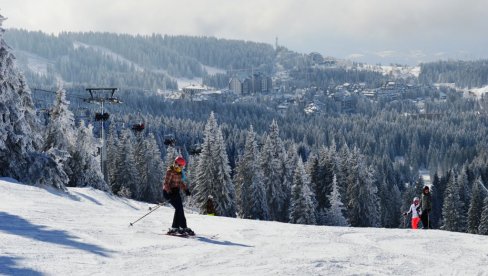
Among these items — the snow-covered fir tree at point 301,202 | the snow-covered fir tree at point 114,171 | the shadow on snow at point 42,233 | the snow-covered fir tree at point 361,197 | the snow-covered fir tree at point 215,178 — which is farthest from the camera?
the snow-covered fir tree at point 114,171

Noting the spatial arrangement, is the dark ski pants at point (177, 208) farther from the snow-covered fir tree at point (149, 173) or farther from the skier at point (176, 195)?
the snow-covered fir tree at point (149, 173)

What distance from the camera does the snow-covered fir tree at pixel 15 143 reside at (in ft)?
77.7

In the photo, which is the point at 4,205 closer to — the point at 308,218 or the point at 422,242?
the point at 422,242

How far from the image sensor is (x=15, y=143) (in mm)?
23969

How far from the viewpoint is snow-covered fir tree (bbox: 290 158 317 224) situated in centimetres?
4791

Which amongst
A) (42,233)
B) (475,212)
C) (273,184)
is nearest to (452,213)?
(475,212)

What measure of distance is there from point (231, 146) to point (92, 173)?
80.3 metres

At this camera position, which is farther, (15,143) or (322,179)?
(322,179)

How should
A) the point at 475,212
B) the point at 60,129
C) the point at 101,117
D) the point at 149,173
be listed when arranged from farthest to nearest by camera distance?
the point at 149,173, the point at 475,212, the point at 60,129, the point at 101,117

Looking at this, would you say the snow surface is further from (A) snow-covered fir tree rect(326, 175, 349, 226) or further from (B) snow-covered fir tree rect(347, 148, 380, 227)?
(B) snow-covered fir tree rect(347, 148, 380, 227)

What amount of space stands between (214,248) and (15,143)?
14189mm

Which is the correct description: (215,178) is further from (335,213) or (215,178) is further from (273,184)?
(335,213)

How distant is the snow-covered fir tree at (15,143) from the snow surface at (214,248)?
261 inches

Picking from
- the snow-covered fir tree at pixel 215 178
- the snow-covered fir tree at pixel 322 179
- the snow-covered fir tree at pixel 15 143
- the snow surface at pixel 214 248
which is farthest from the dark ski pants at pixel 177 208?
the snow-covered fir tree at pixel 322 179
